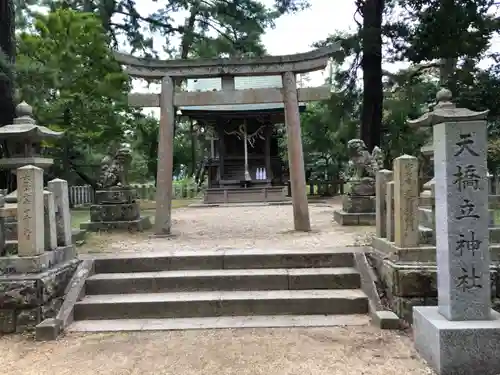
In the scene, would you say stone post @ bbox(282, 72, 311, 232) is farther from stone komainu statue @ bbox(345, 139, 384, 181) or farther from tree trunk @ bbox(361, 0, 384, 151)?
tree trunk @ bbox(361, 0, 384, 151)

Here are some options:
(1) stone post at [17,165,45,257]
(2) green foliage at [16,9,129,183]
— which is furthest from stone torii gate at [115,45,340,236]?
(2) green foliage at [16,9,129,183]

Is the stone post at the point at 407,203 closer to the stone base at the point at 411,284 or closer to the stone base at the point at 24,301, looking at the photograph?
the stone base at the point at 411,284

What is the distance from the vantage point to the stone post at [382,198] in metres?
5.71

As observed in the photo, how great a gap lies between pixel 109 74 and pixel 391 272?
12.4 meters

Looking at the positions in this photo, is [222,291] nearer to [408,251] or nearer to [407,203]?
[408,251]

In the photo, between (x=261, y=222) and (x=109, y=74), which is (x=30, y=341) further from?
(x=109, y=74)

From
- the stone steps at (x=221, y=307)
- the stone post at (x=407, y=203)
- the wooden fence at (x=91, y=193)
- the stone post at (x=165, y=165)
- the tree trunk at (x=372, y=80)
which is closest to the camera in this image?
the stone post at (x=407, y=203)

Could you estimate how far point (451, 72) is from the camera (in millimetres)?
13430

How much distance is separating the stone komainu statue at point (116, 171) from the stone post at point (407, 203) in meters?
6.31

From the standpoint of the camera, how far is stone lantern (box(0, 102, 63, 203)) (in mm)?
6062

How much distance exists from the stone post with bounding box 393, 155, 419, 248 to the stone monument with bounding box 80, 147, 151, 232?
5795 mm

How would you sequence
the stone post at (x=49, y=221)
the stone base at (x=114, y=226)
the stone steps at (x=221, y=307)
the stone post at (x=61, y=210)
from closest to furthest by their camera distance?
1. the stone steps at (x=221, y=307)
2. the stone post at (x=49, y=221)
3. the stone post at (x=61, y=210)
4. the stone base at (x=114, y=226)

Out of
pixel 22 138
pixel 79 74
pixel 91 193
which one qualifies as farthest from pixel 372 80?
pixel 91 193

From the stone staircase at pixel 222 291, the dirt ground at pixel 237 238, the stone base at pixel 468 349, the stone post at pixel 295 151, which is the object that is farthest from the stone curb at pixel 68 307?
the stone post at pixel 295 151
